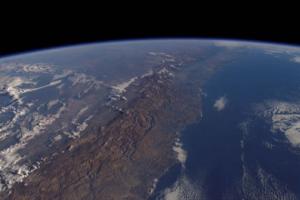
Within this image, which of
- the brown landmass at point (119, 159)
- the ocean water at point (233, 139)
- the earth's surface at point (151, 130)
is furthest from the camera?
the ocean water at point (233, 139)

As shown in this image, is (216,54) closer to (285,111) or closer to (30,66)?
(285,111)

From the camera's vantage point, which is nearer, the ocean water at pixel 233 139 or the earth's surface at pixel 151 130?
the earth's surface at pixel 151 130

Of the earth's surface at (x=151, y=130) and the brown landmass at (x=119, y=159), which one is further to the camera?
the earth's surface at (x=151, y=130)

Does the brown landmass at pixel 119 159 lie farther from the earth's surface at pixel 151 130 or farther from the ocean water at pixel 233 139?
the ocean water at pixel 233 139

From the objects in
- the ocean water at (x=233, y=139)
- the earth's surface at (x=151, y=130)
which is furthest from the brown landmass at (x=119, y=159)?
the ocean water at (x=233, y=139)

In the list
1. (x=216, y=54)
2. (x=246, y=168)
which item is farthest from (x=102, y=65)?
(x=246, y=168)

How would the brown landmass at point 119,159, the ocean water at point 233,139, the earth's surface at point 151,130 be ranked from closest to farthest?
1. the brown landmass at point 119,159
2. the earth's surface at point 151,130
3. the ocean water at point 233,139
